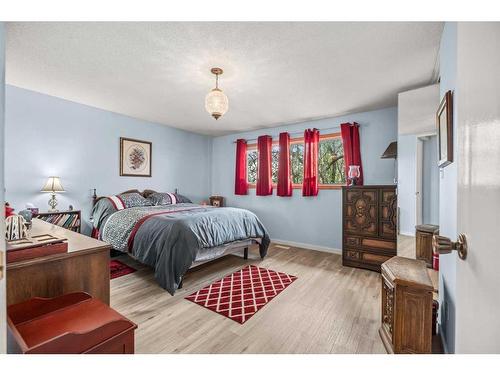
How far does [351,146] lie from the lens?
369 centimetres

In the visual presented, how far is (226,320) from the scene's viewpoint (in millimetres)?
1914

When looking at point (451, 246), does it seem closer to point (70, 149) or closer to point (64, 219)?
point (64, 219)

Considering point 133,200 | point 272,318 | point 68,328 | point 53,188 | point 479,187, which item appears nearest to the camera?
point 479,187

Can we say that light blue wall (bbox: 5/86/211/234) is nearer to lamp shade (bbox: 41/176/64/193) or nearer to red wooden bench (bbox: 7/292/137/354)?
lamp shade (bbox: 41/176/64/193)

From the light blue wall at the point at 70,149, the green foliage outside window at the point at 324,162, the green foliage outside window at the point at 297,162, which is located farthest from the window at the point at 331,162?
the light blue wall at the point at 70,149

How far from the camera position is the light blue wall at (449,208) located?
133 cm

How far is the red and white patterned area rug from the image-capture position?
2.08 metres

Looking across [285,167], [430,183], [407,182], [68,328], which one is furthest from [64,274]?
[285,167]

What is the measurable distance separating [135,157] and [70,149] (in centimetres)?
95

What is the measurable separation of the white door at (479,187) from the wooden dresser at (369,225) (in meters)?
2.55

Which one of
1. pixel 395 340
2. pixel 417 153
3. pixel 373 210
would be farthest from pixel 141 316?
pixel 417 153

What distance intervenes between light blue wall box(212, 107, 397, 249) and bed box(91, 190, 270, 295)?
1.10 m

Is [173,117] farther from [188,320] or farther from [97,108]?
[188,320]
